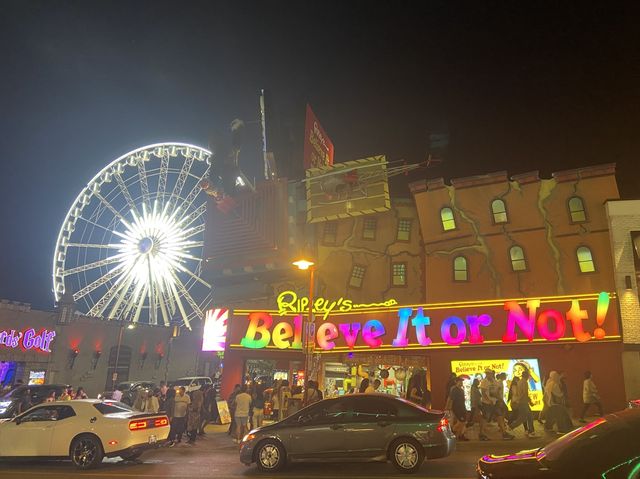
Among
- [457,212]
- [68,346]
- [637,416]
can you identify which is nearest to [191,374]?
[68,346]

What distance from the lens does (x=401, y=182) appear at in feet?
98.8

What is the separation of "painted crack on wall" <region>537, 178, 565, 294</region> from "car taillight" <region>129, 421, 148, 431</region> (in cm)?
1828

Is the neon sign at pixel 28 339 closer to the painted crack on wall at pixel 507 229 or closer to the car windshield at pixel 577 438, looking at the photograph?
the painted crack on wall at pixel 507 229

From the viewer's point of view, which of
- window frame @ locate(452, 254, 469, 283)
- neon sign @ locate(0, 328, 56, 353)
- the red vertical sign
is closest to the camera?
window frame @ locate(452, 254, 469, 283)

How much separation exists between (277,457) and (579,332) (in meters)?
14.4

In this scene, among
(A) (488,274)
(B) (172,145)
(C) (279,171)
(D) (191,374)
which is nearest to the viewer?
(A) (488,274)

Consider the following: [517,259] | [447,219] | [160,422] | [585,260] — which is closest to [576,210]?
[585,260]

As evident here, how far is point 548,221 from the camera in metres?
22.5

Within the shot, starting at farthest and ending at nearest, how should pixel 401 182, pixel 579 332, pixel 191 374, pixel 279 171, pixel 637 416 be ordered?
pixel 191 374 → pixel 279 171 → pixel 401 182 → pixel 579 332 → pixel 637 416

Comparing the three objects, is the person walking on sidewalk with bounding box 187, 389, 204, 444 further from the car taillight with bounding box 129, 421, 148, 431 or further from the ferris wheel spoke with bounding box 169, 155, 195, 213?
the ferris wheel spoke with bounding box 169, 155, 195, 213

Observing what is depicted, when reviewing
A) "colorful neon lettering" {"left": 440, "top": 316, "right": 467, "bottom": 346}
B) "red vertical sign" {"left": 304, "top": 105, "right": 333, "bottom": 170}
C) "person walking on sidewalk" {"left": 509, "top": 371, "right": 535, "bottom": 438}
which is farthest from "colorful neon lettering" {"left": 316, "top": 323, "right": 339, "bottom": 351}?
"red vertical sign" {"left": 304, "top": 105, "right": 333, "bottom": 170}

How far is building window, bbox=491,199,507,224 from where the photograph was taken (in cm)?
2331

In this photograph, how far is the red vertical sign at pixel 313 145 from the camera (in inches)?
1131

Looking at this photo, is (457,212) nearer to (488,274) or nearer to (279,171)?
(488,274)
